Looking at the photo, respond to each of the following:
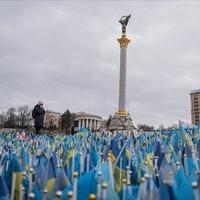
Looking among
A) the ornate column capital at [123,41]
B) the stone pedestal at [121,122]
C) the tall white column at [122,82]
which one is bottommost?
the stone pedestal at [121,122]

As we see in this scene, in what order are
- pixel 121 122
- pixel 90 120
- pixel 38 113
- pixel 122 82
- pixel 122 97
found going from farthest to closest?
pixel 90 120 → pixel 122 82 → pixel 122 97 → pixel 121 122 → pixel 38 113

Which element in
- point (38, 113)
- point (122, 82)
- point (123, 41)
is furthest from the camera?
point (123, 41)

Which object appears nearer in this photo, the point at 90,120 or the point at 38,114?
the point at 38,114

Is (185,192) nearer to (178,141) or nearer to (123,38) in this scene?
(178,141)

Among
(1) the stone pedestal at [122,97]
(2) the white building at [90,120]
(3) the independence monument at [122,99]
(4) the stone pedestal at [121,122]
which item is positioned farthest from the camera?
(2) the white building at [90,120]

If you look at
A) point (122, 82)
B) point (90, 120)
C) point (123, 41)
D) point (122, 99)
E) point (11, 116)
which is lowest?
point (122, 99)

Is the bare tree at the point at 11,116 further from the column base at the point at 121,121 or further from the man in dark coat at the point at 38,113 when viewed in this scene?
the man in dark coat at the point at 38,113

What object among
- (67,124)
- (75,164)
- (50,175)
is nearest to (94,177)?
(50,175)

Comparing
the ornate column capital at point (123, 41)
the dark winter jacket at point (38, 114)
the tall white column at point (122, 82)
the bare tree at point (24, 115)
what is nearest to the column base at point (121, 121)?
the tall white column at point (122, 82)

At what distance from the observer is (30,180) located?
11.6 ft

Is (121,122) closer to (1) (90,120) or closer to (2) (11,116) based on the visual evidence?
(2) (11,116)

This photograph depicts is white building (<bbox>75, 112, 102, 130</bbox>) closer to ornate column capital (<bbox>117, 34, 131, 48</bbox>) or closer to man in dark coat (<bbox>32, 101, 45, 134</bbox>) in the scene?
ornate column capital (<bbox>117, 34, 131, 48</bbox>)

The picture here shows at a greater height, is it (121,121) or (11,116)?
(11,116)

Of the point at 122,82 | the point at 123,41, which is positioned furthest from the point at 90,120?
the point at 122,82
